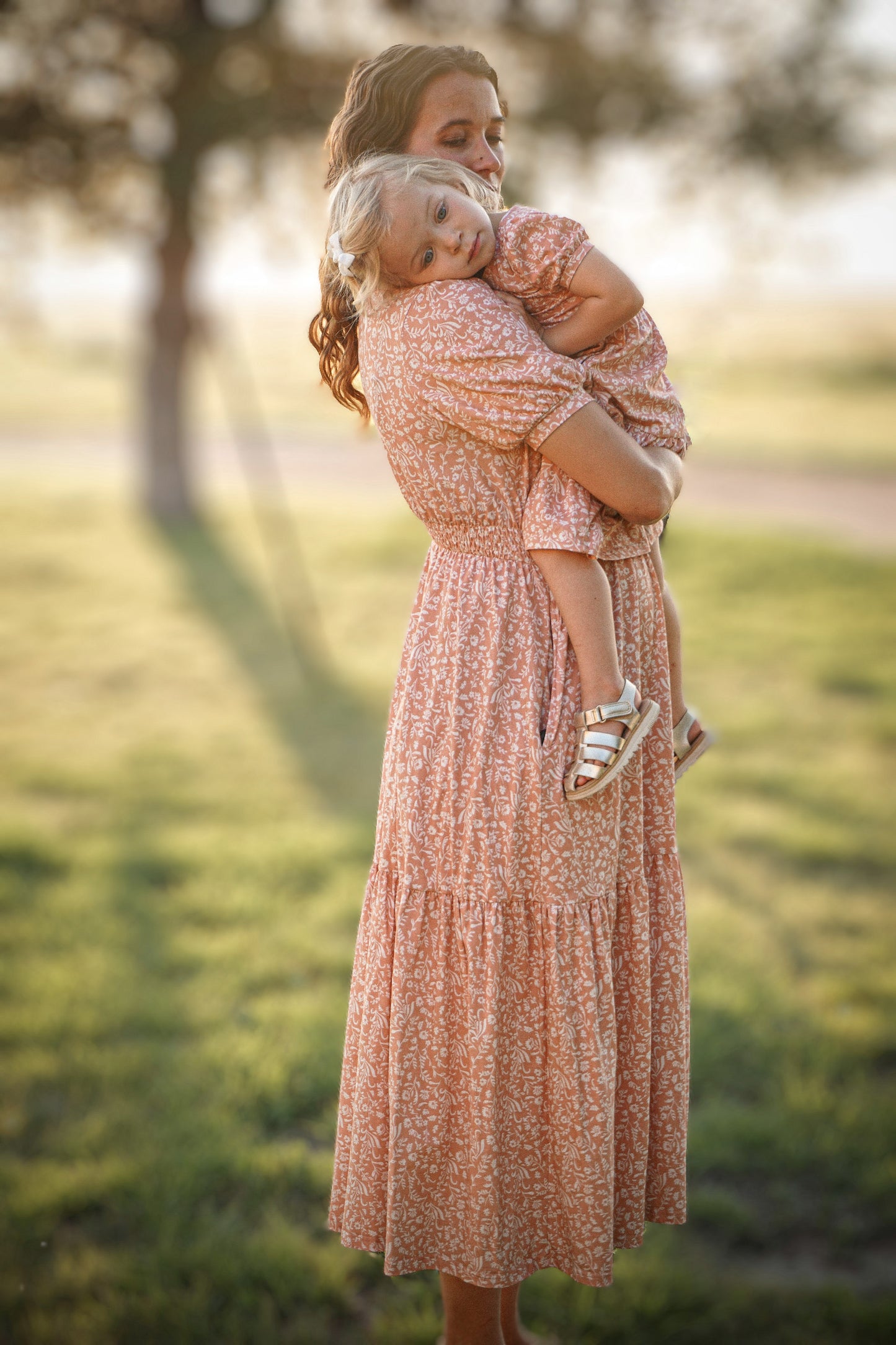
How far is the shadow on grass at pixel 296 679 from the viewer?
5191 mm

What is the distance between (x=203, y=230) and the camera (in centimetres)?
948

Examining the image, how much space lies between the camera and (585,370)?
60.9 inches

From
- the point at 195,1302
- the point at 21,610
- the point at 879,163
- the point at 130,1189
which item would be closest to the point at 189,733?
the point at 21,610

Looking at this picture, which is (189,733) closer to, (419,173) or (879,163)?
(419,173)

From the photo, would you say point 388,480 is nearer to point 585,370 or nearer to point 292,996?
point 292,996

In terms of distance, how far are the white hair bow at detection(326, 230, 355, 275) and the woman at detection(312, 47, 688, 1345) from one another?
3.1 inches

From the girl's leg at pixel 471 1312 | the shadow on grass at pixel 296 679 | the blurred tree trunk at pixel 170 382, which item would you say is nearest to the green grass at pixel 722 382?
the blurred tree trunk at pixel 170 382

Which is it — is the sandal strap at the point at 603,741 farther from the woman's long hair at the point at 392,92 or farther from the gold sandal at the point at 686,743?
the woman's long hair at the point at 392,92

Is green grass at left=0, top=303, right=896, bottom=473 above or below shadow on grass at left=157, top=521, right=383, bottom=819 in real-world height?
below

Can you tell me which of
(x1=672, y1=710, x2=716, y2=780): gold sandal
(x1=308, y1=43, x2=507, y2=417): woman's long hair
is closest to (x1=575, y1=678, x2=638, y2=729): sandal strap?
(x1=672, y1=710, x2=716, y2=780): gold sandal

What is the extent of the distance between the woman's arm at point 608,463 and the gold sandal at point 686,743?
1.55 feet

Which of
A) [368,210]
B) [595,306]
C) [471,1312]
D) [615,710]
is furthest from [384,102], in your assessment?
[471,1312]

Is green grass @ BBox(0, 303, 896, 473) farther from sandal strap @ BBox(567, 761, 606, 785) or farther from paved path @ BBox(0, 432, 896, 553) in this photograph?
sandal strap @ BBox(567, 761, 606, 785)

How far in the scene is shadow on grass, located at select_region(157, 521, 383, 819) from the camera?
17.0 feet
